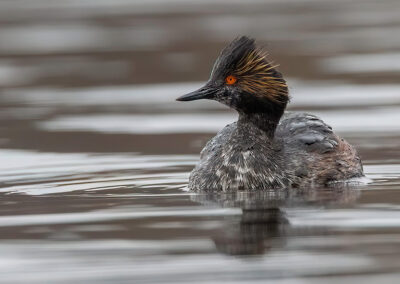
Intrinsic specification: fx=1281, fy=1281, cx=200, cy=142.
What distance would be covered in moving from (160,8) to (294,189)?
66.8 ft

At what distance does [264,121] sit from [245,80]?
19.5 inches

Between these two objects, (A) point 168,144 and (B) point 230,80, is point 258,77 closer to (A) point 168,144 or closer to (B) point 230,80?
(B) point 230,80

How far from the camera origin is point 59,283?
878 centimetres

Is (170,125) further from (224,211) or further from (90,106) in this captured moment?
(224,211)

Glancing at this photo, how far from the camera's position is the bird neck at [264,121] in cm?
1316

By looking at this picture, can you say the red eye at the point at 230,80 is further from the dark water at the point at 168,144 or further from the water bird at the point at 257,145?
the dark water at the point at 168,144

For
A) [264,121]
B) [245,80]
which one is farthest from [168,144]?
[245,80]

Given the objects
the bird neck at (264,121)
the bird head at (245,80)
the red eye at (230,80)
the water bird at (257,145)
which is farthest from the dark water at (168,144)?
the red eye at (230,80)

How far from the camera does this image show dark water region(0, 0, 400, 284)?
939 cm

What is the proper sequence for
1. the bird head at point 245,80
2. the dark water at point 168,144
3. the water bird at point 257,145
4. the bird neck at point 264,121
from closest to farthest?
the dark water at point 168,144 → the water bird at point 257,145 → the bird head at point 245,80 → the bird neck at point 264,121

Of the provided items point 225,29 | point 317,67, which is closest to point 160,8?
point 225,29

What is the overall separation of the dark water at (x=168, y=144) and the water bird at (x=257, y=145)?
31 cm

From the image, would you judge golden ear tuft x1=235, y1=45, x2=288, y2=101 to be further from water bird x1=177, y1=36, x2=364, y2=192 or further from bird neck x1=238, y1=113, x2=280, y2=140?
bird neck x1=238, y1=113, x2=280, y2=140

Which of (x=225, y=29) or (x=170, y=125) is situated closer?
(x=170, y=125)
